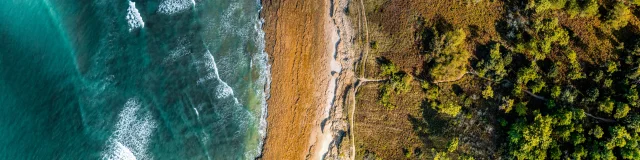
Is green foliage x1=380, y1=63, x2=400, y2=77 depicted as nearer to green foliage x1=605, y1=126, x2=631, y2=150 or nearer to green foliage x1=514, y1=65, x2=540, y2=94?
green foliage x1=514, y1=65, x2=540, y2=94

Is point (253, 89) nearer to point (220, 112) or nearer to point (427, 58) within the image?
point (220, 112)

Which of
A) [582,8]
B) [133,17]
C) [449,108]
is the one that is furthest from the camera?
[133,17]

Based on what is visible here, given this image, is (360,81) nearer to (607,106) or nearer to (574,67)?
(574,67)

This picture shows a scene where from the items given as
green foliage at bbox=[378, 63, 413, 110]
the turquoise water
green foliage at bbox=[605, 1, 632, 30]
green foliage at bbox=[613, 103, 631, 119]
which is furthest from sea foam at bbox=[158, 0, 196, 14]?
green foliage at bbox=[613, 103, 631, 119]

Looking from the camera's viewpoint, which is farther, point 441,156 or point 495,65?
point 441,156

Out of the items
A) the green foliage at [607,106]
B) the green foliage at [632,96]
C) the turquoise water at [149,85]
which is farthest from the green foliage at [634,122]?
the turquoise water at [149,85]

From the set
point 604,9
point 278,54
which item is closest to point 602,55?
point 604,9

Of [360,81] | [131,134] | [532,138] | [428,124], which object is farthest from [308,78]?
[532,138]

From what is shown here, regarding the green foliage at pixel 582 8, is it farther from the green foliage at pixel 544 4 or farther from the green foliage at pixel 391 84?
the green foliage at pixel 391 84
